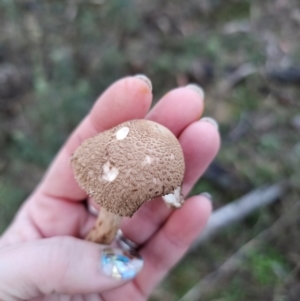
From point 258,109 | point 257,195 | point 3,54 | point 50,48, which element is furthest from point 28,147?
point 258,109

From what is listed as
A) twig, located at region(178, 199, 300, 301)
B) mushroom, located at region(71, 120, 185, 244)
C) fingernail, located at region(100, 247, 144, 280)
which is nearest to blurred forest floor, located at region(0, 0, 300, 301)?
twig, located at region(178, 199, 300, 301)

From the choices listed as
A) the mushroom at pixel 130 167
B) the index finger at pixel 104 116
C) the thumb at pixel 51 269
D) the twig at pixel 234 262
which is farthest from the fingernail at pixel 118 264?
the twig at pixel 234 262

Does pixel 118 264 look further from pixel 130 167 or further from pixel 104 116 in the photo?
pixel 104 116

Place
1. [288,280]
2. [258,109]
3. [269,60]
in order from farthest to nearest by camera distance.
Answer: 1. [269,60]
2. [258,109]
3. [288,280]

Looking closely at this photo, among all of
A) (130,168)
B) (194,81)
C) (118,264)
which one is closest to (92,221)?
(118,264)

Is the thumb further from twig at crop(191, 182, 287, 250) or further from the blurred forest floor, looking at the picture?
twig at crop(191, 182, 287, 250)

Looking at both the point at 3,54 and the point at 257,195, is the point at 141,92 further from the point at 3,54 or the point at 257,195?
the point at 3,54
